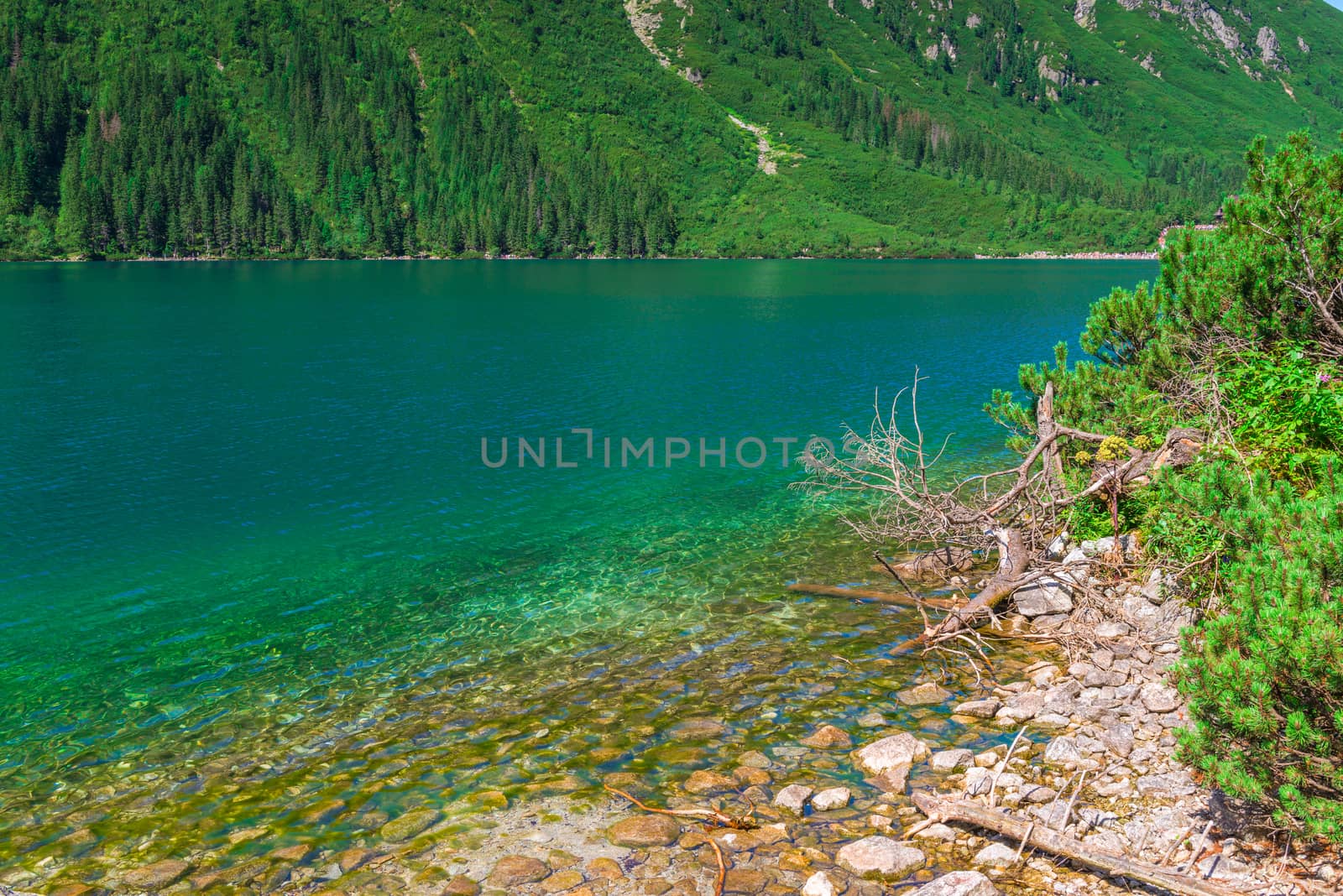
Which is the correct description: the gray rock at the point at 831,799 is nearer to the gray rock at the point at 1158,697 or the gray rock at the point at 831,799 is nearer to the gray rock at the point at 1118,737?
the gray rock at the point at 1118,737

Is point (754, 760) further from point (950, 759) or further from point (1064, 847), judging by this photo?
point (1064, 847)

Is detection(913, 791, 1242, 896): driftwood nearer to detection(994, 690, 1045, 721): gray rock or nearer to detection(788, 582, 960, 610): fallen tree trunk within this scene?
detection(994, 690, 1045, 721): gray rock

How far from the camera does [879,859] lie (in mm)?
11539

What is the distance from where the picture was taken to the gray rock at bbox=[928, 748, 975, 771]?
1382 centimetres

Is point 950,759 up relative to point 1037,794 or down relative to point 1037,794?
down

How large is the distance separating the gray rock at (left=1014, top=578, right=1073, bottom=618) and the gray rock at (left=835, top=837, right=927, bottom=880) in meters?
9.35

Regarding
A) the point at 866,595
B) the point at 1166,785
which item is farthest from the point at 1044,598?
the point at 1166,785

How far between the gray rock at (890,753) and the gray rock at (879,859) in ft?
6.86

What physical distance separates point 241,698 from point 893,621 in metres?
13.9

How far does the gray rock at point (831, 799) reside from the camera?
13031 mm

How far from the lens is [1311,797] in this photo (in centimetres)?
966

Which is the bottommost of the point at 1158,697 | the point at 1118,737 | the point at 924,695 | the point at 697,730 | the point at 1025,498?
the point at 697,730

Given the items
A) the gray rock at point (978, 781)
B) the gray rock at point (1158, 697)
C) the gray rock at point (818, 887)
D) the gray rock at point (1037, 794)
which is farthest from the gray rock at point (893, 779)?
the gray rock at point (1158, 697)

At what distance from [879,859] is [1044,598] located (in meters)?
10.0
